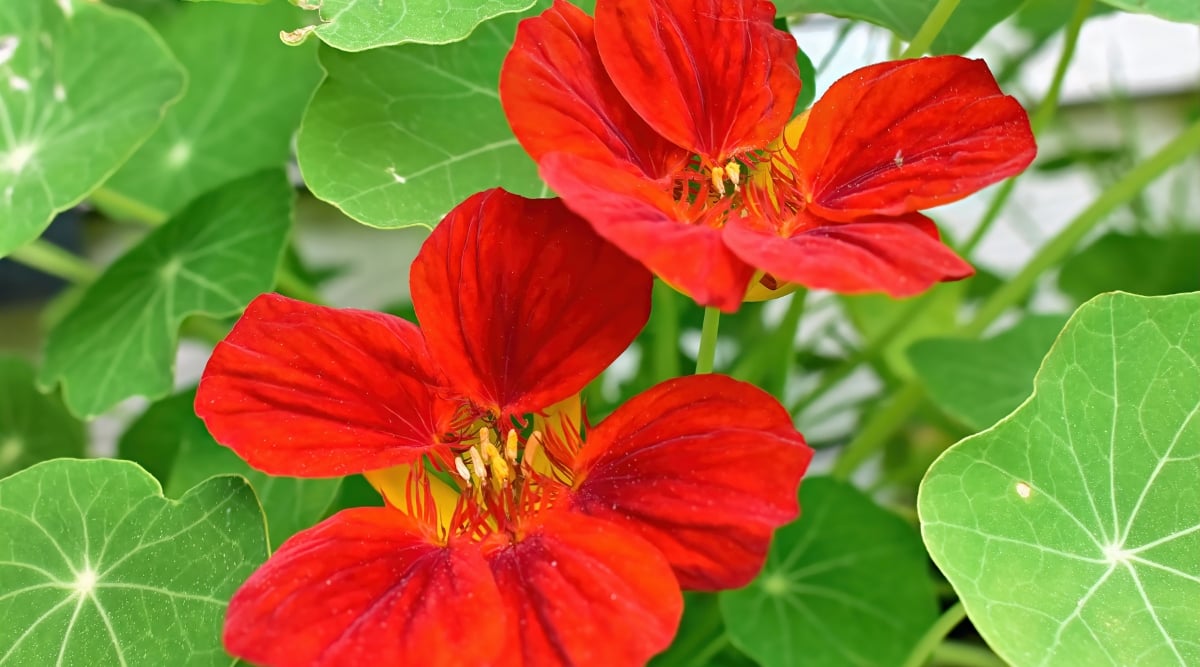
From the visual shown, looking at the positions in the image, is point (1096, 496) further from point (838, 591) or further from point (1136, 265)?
point (1136, 265)

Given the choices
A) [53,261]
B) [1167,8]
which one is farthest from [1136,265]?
[53,261]

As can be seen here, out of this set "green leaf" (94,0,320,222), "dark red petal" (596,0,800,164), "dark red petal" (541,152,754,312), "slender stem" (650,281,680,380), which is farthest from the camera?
"green leaf" (94,0,320,222)

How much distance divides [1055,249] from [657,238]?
531mm

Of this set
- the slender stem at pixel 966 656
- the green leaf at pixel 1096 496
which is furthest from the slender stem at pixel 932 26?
the slender stem at pixel 966 656

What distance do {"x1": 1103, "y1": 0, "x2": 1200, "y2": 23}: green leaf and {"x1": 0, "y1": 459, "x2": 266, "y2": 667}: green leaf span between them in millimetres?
555

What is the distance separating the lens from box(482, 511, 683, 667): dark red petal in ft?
1.26

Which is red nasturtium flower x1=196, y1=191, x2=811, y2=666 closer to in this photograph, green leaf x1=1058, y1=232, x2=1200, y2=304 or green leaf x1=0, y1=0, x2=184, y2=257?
green leaf x1=0, y1=0, x2=184, y2=257

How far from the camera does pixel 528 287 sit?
0.47 m

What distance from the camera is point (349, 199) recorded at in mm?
608

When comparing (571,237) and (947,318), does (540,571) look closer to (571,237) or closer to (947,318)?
(571,237)

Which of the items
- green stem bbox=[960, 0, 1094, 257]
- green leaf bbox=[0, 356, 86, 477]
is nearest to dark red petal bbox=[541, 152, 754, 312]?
green stem bbox=[960, 0, 1094, 257]

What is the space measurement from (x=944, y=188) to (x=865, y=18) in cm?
24

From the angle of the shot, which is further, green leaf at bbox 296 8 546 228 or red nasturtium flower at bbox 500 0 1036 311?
green leaf at bbox 296 8 546 228

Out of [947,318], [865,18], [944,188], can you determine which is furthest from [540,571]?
[947,318]
